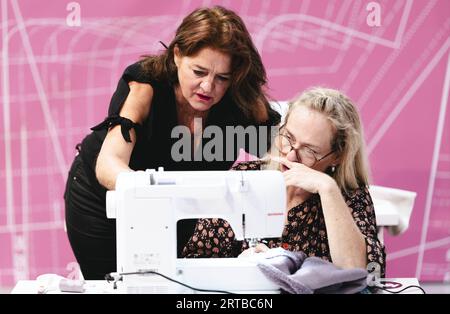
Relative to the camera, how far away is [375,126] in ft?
12.2

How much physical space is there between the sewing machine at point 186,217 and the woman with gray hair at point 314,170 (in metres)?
0.32

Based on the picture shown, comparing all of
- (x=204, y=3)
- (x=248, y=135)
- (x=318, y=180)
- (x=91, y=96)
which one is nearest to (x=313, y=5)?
(x=204, y=3)

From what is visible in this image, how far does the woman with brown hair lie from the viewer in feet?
9.35

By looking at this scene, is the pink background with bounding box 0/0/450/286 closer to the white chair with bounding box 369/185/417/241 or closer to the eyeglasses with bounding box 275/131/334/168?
the white chair with bounding box 369/185/417/241

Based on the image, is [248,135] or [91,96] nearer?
[248,135]

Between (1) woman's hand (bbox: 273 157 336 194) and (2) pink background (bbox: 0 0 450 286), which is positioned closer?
(1) woman's hand (bbox: 273 157 336 194)

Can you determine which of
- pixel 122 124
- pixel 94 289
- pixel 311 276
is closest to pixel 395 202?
pixel 122 124

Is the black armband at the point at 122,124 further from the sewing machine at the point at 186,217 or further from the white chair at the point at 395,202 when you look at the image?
the white chair at the point at 395,202

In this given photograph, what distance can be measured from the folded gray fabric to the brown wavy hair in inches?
37.3

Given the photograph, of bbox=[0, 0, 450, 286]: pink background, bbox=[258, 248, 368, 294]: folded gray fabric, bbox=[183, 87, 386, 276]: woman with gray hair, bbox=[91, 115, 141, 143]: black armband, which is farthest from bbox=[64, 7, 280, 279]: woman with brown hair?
bbox=[258, 248, 368, 294]: folded gray fabric

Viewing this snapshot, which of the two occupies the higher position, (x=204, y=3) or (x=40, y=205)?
(x=204, y=3)

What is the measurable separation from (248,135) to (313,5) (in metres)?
0.77
